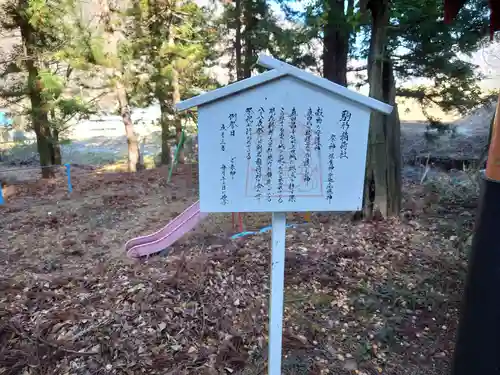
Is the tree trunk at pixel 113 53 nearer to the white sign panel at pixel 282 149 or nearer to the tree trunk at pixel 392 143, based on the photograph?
the tree trunk at pixel 392 143

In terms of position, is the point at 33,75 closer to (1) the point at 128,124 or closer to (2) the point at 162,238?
(1) the point at 128,124

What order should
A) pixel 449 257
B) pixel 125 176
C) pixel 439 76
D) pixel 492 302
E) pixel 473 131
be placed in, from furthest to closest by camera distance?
pixel 473 131, pixel 125 176, pixel 439 76, pixel 449 257, pixel 492 302

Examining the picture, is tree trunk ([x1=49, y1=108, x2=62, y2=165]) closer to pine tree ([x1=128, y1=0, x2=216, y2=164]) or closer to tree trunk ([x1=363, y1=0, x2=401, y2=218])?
pine tree ([x1=128, y1=0, x2=216, y2=164])

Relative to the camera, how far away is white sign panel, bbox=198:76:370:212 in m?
1.92

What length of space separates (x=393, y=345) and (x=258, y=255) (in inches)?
71.0

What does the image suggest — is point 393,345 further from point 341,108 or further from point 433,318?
point 341,108

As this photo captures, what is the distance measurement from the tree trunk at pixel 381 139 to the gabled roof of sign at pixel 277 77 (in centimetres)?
333

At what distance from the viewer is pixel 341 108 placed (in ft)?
6.40

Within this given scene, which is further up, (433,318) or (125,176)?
(125,176)

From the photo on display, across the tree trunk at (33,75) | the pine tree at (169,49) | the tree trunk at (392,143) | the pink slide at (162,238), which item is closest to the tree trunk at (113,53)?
the pine tree at (169,49)

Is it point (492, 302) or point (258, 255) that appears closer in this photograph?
point (492, 302)

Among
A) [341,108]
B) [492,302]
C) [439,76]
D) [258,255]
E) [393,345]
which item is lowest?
[393,345]

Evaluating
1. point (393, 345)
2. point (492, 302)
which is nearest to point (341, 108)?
point (492, 302)

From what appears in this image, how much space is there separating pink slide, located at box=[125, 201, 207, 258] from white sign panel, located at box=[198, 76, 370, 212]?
3.28 meters
